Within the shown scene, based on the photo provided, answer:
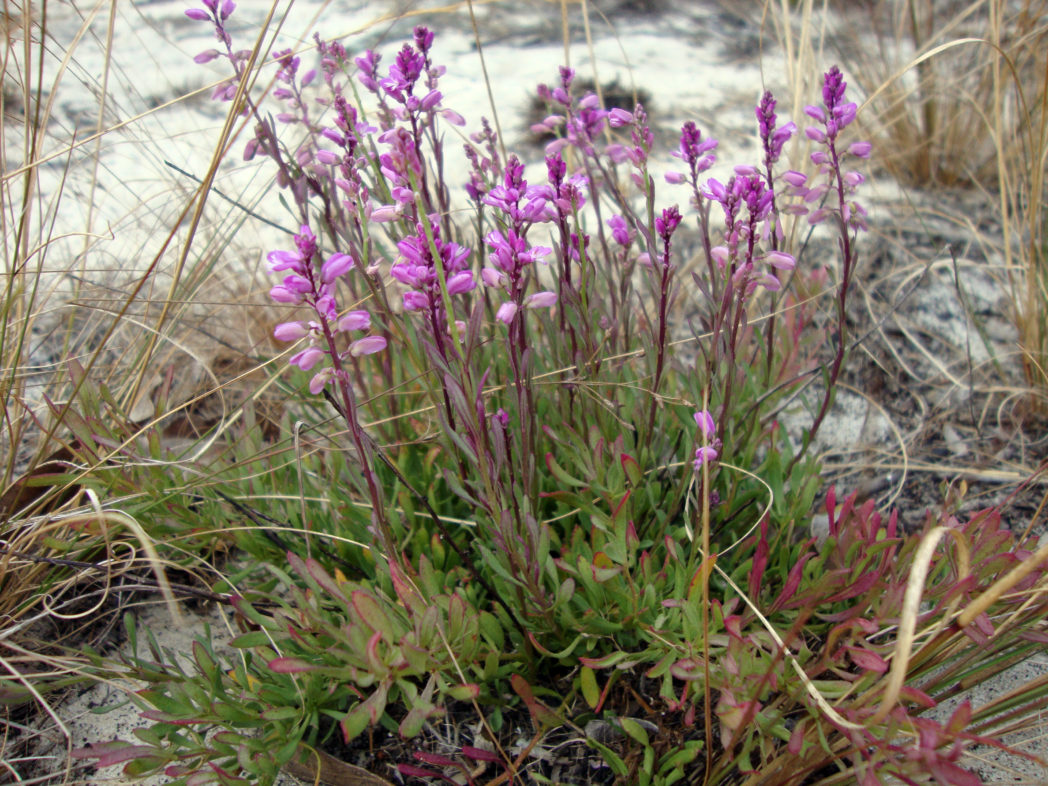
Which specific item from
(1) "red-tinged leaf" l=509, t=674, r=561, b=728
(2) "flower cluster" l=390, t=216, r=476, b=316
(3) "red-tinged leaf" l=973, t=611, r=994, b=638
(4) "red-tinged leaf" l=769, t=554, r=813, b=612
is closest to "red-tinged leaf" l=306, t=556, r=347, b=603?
(1) "red-tinged leaf" l=509, t=674, r=561, b=728

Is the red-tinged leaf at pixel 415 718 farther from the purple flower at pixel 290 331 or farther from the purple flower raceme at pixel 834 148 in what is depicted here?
the purple flower raceme at pixel 834 148

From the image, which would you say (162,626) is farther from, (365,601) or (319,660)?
(365,601)

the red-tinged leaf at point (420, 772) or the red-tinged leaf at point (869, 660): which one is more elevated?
the red-tinged leaf at point (869, 660)

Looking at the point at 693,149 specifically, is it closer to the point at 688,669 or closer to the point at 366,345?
the point at 366,345

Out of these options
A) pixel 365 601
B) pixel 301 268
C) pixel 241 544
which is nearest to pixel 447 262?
pixel 301 268

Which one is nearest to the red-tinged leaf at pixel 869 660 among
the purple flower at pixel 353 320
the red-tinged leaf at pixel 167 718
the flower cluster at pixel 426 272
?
the flower cluster at pixel 426 272

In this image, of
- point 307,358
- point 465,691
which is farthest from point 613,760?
point 307,358

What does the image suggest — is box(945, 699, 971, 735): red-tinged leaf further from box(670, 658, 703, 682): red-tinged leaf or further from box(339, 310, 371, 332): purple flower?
box(339, 310, 371, 332): purple flower

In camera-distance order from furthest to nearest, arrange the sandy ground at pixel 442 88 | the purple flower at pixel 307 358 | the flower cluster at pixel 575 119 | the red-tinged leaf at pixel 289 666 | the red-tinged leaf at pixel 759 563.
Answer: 1. the sandy ground at pixel 442 88
2. the flower cluster at pixel 575 119
3. the red-tinged leaf at pixel 759 563
4. the red-tinged leaf at pixel 289 666
5. the purple flower at pixel 307 358
